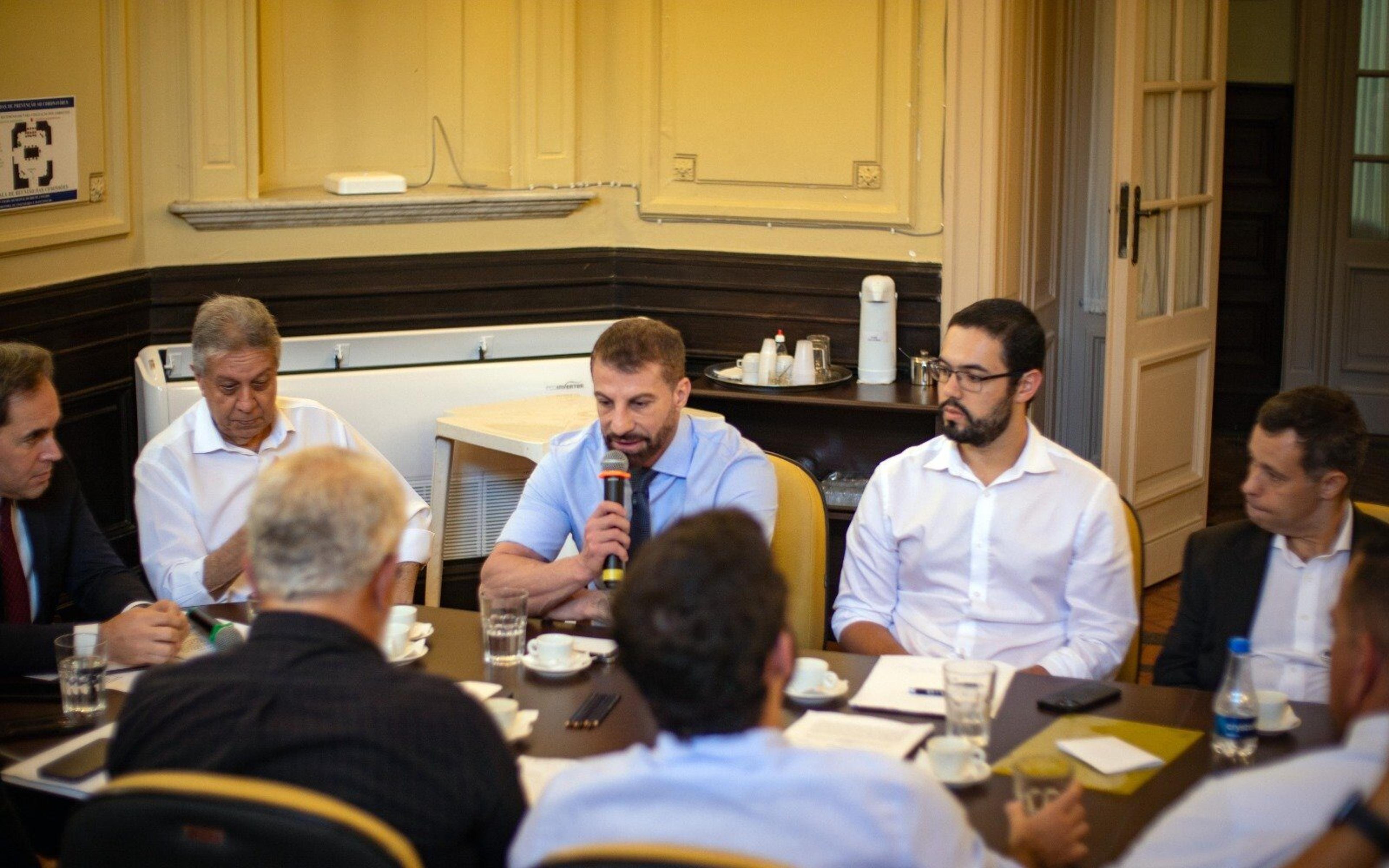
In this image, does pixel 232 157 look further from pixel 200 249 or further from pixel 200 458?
pixel 200 458

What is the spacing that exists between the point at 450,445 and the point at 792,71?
1689mm

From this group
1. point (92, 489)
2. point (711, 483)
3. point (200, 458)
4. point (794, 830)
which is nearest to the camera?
point (794, 830)

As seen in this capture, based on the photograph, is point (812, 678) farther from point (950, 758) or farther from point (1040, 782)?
point (1040, 782)

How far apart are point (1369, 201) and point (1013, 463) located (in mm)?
5071

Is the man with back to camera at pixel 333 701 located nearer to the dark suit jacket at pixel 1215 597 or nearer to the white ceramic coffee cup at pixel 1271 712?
the white ceramic coffee cup at pixel 1271 712

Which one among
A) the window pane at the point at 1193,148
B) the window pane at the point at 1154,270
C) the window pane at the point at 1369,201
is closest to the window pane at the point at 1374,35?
the window pane at the point at 1369,201

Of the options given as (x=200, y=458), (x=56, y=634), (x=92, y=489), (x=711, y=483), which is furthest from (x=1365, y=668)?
(x=92, y=489)

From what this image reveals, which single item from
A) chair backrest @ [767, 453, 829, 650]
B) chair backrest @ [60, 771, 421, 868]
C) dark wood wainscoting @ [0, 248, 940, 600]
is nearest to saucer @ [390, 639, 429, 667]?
chair backrest @ [767, 453, 829, 650]

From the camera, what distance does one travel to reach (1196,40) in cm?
510

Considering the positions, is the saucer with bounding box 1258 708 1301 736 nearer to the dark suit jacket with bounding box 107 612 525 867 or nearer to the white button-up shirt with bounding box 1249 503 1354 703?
the white button-up shirt with bounding box 1249 503 1354 703

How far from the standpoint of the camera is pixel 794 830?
1475mm

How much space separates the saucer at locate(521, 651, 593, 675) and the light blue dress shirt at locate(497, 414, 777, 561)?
62 cm

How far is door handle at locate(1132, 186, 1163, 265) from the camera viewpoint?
4918 mm

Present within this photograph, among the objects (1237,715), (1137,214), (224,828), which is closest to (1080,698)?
(1237,715)
